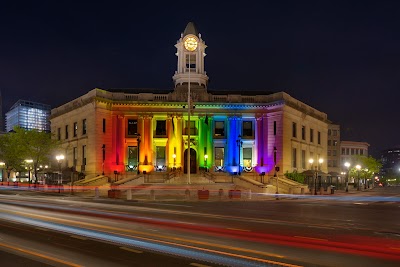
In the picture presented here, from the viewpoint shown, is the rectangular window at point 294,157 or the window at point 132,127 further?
the rectangular window at point 294,157

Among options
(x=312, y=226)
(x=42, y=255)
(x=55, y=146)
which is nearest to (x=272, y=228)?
(x=312, y=226)

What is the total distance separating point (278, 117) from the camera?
6588cm

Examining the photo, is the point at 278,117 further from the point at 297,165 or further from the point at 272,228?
the point at 272,228

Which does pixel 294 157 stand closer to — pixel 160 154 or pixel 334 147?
pixel 160 154

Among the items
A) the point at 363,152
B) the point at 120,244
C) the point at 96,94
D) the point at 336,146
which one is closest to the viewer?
the point at 120,244

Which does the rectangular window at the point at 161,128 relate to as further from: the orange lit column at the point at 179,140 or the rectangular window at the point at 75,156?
the rectangular window at the point at 75,156

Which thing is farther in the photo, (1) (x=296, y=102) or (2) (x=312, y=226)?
(1) (x=296, y=102)

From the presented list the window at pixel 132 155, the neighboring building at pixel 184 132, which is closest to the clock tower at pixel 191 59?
the neighboring building at pixel 184 132

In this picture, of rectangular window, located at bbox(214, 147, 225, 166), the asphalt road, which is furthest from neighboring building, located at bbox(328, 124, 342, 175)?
the asphalt road

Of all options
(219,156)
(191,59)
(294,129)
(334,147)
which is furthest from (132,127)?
(334,147)

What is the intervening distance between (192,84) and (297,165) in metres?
19.4

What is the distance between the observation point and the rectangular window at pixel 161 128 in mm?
66312

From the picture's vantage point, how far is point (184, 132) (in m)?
66.0

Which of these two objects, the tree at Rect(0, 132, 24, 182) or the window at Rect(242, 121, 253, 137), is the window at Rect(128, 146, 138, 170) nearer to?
the window at Rect(242, 121, 253, 137)
